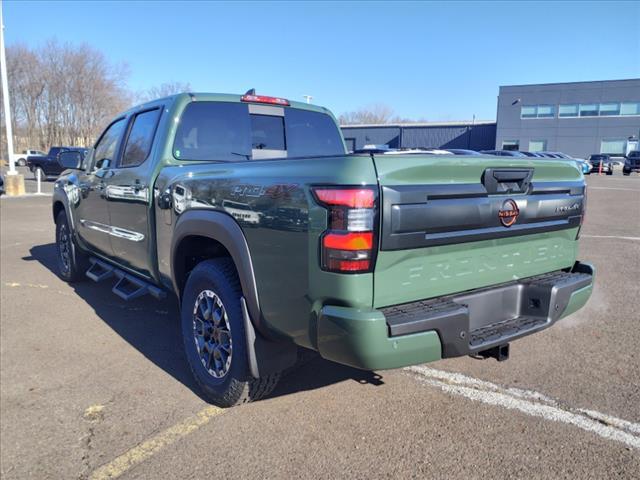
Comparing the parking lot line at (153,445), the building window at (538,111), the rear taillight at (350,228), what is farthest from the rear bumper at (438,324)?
the building window at (538,111)

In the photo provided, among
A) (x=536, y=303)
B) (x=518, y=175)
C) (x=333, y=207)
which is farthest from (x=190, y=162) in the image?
(x=536, y=303)

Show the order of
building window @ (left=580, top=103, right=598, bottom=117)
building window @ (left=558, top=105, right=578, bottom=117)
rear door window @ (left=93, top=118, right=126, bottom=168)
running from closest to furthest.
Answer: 1. rear door window @ (left=93, top=118, right=126, bottom=168)
2. building window @ (left=580, top=103, right=598, bottom=117)
3. building window @ (left=558, top=105, right=578, bottom=117)

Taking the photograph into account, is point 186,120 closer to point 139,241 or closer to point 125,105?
point 139,241

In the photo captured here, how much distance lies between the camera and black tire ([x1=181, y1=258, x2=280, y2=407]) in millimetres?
2799

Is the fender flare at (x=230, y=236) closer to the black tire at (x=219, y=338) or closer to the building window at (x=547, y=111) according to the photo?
the black tire at (x=219, y=338)

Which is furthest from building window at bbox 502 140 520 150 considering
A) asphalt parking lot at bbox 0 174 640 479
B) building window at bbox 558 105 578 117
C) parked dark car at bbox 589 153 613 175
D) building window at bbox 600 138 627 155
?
asphalt parking lot at bbox 0 174 640 479

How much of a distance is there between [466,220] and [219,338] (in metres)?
1.63

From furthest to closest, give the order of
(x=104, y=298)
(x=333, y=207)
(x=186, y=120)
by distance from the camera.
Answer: (x=104, y=298)
(x=186, y=120)
(x=333, y=207)

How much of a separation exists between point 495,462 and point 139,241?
3.05 meters

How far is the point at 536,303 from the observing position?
2.75 m

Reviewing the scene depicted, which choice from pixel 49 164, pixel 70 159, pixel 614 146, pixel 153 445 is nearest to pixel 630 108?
pixel 614 146

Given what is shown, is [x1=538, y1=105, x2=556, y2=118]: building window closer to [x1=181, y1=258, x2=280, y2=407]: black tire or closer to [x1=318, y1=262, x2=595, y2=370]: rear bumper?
[x1=318, y1=262, x2=595, y2=370]: rear bumper

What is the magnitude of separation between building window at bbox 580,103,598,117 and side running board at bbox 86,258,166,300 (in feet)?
180

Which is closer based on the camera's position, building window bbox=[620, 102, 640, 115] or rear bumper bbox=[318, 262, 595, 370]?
rear bumper bbox=[318, 262, 595, 370]
